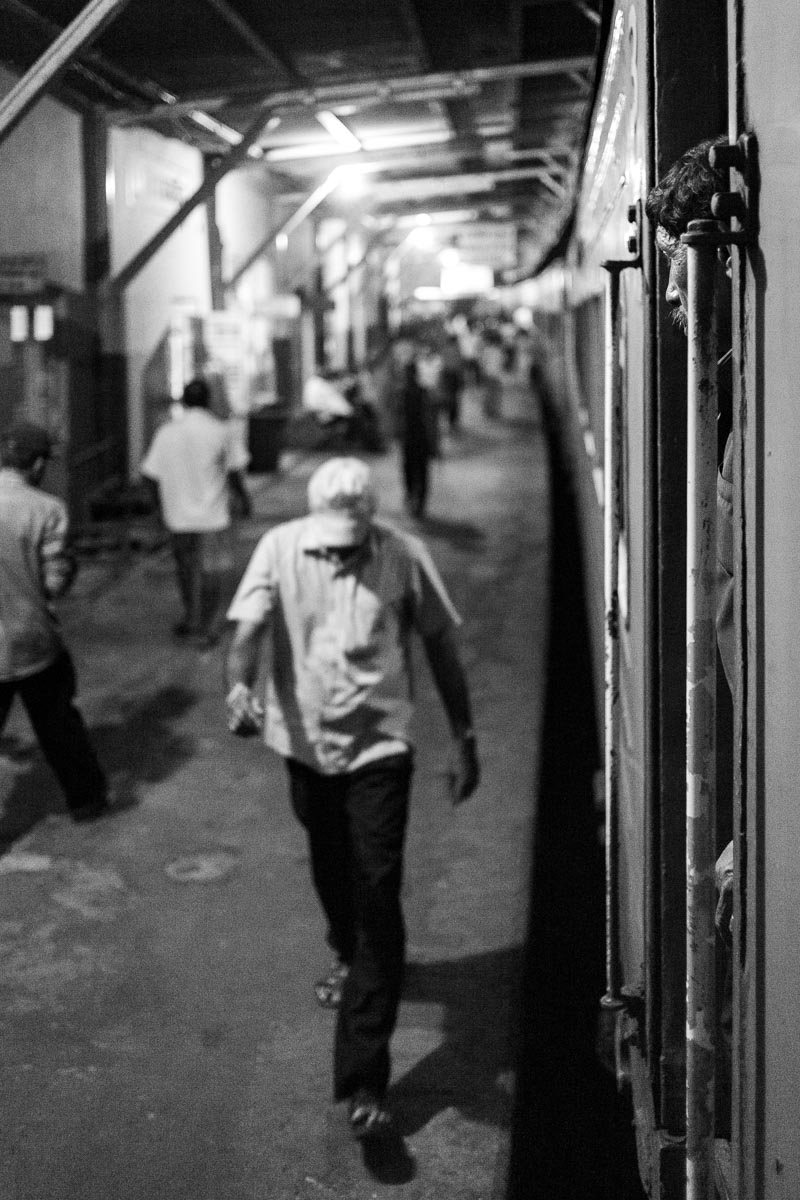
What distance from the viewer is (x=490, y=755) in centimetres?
757

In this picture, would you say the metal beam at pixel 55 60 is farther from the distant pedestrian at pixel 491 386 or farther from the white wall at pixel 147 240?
the distant pedestrian at pixel 491 386

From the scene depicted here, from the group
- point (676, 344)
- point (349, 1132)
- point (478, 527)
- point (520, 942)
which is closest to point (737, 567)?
point (676, 344)

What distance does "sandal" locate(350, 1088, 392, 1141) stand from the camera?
152 inches

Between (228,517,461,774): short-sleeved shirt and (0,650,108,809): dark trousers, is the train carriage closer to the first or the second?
(228,517,461,774): short-sleeved shirt

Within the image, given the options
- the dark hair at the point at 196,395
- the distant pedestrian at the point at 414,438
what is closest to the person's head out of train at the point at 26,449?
the dark hair at the point at 196,395

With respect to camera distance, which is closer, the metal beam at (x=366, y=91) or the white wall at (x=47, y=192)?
the metal beam at (x=366, y=91)

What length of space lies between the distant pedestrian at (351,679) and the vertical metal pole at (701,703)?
190 cm

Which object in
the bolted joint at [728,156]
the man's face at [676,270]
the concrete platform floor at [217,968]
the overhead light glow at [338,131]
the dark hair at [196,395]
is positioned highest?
the overhead light glow at [338,131]

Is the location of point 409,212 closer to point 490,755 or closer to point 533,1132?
point 490,755

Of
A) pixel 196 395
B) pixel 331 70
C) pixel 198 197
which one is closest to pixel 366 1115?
pixel 196 395

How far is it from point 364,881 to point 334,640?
0.71 metres

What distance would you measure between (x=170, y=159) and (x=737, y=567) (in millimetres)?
13813

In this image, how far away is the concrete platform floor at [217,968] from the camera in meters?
3.87

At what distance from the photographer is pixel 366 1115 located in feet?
12.7
